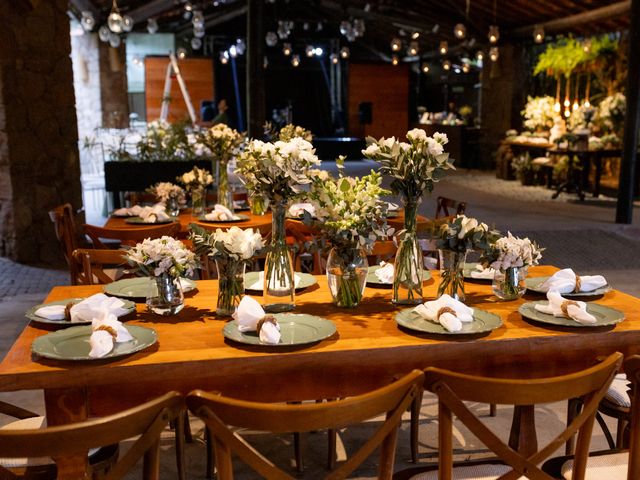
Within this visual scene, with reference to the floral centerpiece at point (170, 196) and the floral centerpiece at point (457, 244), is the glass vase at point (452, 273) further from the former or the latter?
the floral centerpiece at point (170, 196)

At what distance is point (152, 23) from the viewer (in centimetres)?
1305

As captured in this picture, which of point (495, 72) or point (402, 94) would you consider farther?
point (402, 94)

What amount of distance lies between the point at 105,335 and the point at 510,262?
1.44m

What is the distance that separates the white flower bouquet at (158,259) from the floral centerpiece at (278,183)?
332 millimetres

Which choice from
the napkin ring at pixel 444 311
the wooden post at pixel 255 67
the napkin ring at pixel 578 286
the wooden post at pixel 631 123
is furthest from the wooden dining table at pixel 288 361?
the wooden post at pixel 255 67

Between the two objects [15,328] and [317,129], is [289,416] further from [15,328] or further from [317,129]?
[317,129]

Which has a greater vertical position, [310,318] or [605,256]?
[310,318]

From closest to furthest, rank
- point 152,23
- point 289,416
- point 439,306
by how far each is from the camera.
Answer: point 289,416, point 439,306, point 152,23

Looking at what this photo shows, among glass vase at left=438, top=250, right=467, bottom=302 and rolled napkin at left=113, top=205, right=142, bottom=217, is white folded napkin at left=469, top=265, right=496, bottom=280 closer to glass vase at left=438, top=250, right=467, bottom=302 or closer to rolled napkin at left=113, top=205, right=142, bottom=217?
glass vase at left=438, top=250, right=467, bottom=302

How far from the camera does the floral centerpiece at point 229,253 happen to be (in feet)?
8.04

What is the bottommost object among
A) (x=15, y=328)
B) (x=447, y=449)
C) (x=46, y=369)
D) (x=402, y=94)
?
(x=15, y=328)

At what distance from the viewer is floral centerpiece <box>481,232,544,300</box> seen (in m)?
2.68

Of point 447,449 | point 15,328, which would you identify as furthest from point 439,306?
point 15,328

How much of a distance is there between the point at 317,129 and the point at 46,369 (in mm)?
21060
